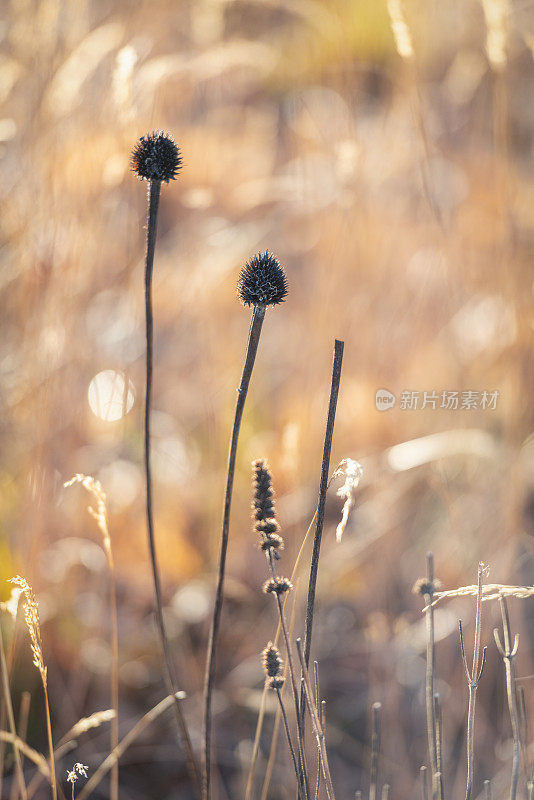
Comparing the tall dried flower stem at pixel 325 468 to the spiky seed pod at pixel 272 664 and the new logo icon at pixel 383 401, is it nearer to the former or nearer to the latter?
the spiky seed pod at pixel 272 664

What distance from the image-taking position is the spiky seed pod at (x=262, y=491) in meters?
0.48

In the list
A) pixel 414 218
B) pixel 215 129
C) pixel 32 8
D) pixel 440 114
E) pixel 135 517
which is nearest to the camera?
pixel 32 8

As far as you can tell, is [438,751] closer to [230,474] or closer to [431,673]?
[431,673]

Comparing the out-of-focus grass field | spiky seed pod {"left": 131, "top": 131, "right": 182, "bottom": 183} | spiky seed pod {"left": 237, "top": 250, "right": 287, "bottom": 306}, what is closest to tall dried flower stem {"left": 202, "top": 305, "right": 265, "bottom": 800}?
spiky seed pod {"left": 237, "top": 250, "right": 287, "bottom": 306}

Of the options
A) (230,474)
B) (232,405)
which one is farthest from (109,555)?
(232,405)

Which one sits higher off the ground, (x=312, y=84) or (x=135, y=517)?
(x=312, y=84)

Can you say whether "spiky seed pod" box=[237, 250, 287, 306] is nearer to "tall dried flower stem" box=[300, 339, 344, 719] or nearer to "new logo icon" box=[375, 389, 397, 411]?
"tall dried flower stem" box=[300, 339, 344, 719]

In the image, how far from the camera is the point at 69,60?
109 cm

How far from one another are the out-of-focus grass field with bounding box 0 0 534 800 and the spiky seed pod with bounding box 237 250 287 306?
318 mm

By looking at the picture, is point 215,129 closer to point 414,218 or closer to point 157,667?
point 414,218

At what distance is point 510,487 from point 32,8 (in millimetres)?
1137

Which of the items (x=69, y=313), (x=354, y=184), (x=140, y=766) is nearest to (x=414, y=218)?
(x=354, y=184)

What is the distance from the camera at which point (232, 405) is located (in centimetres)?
157

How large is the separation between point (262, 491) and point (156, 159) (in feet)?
0.93
